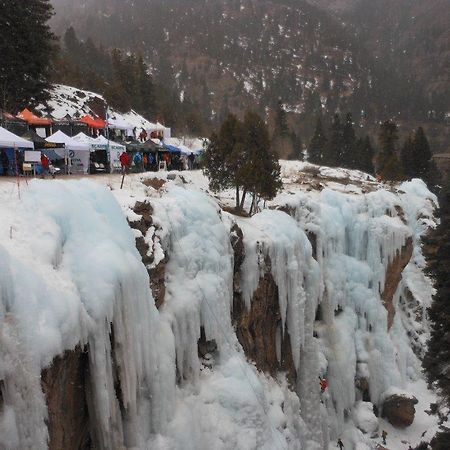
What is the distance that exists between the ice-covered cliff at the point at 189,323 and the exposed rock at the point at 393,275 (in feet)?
0.92

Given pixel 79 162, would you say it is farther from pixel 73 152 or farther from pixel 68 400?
pixel 68 400

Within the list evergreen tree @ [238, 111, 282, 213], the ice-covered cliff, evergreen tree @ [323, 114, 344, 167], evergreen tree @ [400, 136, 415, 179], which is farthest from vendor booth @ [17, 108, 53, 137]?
evergreen tree @ [323, 114, 344, 167]

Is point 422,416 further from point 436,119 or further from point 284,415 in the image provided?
point 436,119

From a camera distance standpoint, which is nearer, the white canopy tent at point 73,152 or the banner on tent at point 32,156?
the banner on tent at point 32,156

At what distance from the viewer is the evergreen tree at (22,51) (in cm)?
2809

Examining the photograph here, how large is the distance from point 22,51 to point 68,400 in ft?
94.7

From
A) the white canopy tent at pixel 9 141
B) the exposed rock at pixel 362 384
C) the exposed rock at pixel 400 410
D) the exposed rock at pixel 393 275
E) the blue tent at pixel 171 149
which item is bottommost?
the exposed rock at pixel 400 410

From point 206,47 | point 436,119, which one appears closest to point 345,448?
point 436,119

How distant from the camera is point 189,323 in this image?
1025 centimetres

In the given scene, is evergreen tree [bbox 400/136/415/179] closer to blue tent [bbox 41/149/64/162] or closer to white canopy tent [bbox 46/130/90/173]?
white canopy tent [bbox 46/130/90/173]

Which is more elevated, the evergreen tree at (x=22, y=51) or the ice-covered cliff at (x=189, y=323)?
the evergreen tree at (x=22, y=51)

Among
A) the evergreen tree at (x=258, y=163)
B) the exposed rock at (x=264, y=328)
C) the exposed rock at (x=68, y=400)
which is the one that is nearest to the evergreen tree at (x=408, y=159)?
the evergreen tree at (x=258, y=163)

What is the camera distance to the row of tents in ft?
47.2

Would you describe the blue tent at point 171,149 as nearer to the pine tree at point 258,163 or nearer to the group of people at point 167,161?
the group of people at point 167,161
